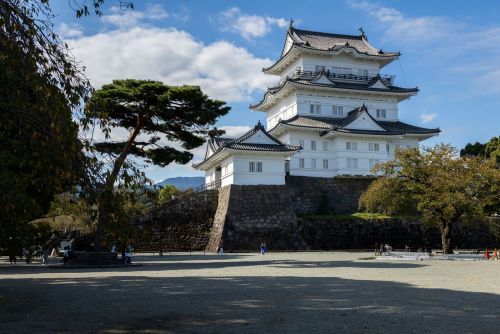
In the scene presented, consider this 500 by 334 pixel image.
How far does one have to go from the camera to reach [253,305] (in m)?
10.5

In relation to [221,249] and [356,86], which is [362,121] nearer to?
[356,86]

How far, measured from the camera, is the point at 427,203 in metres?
30.3

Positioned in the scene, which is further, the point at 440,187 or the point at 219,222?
the point at 219,222

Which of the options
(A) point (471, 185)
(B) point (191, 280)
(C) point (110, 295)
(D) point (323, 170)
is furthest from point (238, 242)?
(C) point (110, 295)

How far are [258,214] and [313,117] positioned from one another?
11847 millimetres

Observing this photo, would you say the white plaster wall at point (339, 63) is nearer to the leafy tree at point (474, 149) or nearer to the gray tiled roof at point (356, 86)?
the gray tiled roof at point (356, 86)

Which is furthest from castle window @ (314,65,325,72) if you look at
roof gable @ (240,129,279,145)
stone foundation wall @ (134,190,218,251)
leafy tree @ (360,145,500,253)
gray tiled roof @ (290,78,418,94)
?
leafy tree @ (360,145,500,253)

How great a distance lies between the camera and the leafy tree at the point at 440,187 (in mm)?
29766

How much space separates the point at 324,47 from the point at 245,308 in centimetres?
4228

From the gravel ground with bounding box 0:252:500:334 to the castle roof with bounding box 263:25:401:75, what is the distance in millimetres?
34208

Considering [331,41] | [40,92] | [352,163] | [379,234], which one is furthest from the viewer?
[331,41]

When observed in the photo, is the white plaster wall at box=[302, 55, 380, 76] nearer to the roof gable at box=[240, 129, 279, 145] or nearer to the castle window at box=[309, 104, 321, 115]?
the castle window at box=[309, 104, 321, 115]

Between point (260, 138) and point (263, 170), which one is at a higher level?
point (260, 138)

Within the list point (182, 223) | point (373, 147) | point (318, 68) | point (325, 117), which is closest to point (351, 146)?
point (373, 147)
